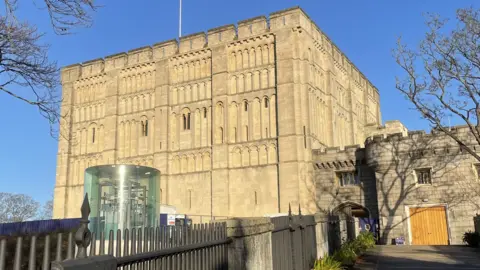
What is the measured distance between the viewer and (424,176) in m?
31.2

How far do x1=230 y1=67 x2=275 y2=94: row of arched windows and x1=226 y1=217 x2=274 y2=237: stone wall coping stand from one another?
108 feet

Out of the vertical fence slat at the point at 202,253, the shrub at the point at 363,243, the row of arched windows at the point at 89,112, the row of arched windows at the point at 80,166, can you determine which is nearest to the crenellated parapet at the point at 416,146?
the shrub at the point at 363,243

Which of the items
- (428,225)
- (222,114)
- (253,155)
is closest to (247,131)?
(253,155)

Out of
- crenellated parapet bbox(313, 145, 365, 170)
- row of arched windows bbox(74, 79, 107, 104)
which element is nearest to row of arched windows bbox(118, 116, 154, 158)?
row of arched windows bbox(74, 79, 107, 104)

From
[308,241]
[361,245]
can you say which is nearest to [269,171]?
[361,245]

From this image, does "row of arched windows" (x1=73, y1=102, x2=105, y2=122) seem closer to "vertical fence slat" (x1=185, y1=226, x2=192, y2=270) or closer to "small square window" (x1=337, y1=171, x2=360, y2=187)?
"small square window" (x1=337, y1=171, x2=360, y2=187)

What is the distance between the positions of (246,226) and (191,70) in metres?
38.6

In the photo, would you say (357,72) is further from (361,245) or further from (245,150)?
(361,245)

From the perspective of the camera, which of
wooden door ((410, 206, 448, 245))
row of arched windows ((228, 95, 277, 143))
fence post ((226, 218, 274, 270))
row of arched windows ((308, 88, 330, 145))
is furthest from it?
row of arched windows ((228, 95, 277, 143))

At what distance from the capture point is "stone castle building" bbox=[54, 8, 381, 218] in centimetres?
3819

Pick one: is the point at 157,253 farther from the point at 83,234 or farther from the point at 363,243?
the point at 363,243

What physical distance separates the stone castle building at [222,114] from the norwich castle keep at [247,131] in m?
0.11

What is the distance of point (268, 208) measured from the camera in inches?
1474

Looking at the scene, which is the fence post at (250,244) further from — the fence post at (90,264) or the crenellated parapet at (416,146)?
the crenellated parapet at (416,146)
